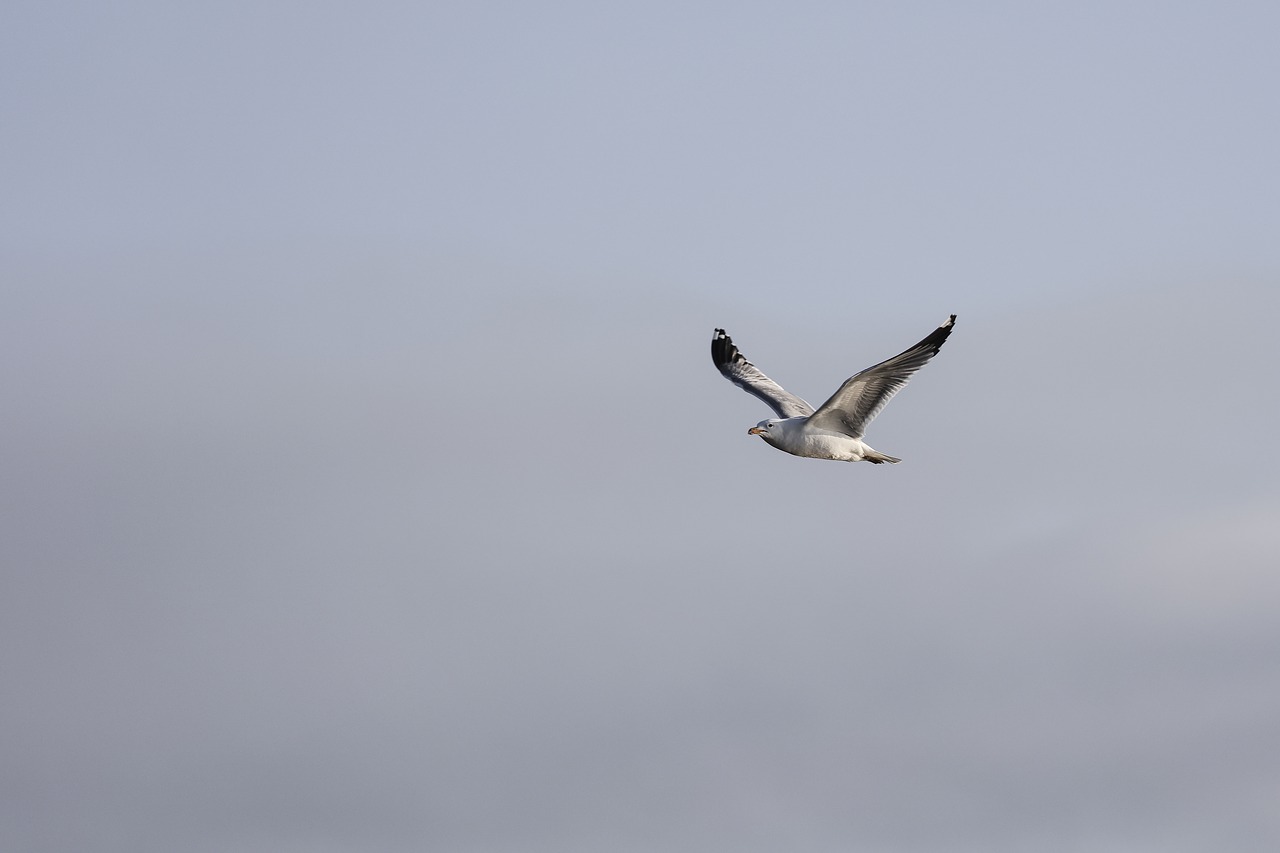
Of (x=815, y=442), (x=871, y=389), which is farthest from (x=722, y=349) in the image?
(x=871, y=389)

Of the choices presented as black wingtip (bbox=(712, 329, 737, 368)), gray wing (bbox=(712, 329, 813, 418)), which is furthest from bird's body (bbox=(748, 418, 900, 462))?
black wingtip (bbox=(712, 329, 737, 368))

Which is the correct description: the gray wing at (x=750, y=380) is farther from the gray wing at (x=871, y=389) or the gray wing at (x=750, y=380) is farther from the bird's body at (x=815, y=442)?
the gray wing at (x=871, y=389)

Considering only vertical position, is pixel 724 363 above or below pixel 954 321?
above

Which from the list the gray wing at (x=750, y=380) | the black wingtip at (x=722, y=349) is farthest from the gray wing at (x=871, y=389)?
the black wingtip at (x=722, y=349)

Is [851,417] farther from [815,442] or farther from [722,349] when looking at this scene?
[722,349]

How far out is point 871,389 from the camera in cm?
3619

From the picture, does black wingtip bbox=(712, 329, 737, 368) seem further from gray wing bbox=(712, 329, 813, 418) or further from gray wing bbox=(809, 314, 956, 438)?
gray wing bbox=(809, 314, 956, 438)

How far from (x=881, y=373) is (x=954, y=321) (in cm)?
193

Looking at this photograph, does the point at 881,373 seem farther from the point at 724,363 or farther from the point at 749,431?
the point at 724,363

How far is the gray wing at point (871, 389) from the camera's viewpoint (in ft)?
116

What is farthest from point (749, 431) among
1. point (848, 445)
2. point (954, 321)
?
point (954, 321)

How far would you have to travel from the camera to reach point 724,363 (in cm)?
4600

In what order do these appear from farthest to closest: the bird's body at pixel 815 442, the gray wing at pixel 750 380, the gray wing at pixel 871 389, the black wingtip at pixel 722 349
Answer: the black wingtip at pixel 722 349, the gray wing at pixel 750 380, the bird's body at pixel 815 442, the gray wing at pixel 871 389

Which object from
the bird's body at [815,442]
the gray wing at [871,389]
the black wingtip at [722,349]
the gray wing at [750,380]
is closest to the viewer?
the gray wing at [871,389]
